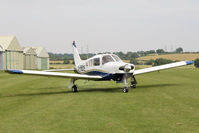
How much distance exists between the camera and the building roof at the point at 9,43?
83200 millimetres

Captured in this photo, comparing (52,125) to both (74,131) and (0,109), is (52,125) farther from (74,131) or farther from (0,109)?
(0,109)

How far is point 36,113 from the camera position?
10258 millimetres

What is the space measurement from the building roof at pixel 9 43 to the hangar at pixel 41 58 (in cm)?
3027

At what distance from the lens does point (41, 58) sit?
12469 centimetres

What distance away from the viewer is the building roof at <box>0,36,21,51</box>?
8320cm

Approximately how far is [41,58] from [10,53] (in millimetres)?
40449

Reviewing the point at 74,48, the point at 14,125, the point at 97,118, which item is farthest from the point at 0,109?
the point at 74,48

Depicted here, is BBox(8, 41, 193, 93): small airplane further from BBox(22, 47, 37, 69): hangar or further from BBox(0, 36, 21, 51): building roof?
BBox(22, 47, 37, 69): hangar

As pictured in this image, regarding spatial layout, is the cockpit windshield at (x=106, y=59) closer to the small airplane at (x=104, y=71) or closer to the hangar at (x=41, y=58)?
the small airplane at (x=104, y=71)

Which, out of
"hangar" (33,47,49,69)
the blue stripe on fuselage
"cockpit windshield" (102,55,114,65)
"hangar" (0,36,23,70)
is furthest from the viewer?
"hangar" (33,47,49,69)

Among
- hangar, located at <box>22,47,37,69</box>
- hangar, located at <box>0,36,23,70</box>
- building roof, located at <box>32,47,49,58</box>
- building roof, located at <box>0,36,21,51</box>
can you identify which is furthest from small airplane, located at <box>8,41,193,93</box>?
building roof, located at <box>32,47,49,58</box>

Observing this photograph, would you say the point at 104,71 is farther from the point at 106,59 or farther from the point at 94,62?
the point at 94,62

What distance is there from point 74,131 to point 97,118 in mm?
1733

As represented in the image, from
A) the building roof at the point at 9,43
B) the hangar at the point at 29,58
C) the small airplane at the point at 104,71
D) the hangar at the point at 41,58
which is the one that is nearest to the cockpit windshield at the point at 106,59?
the small airplane at the point at 104,71
